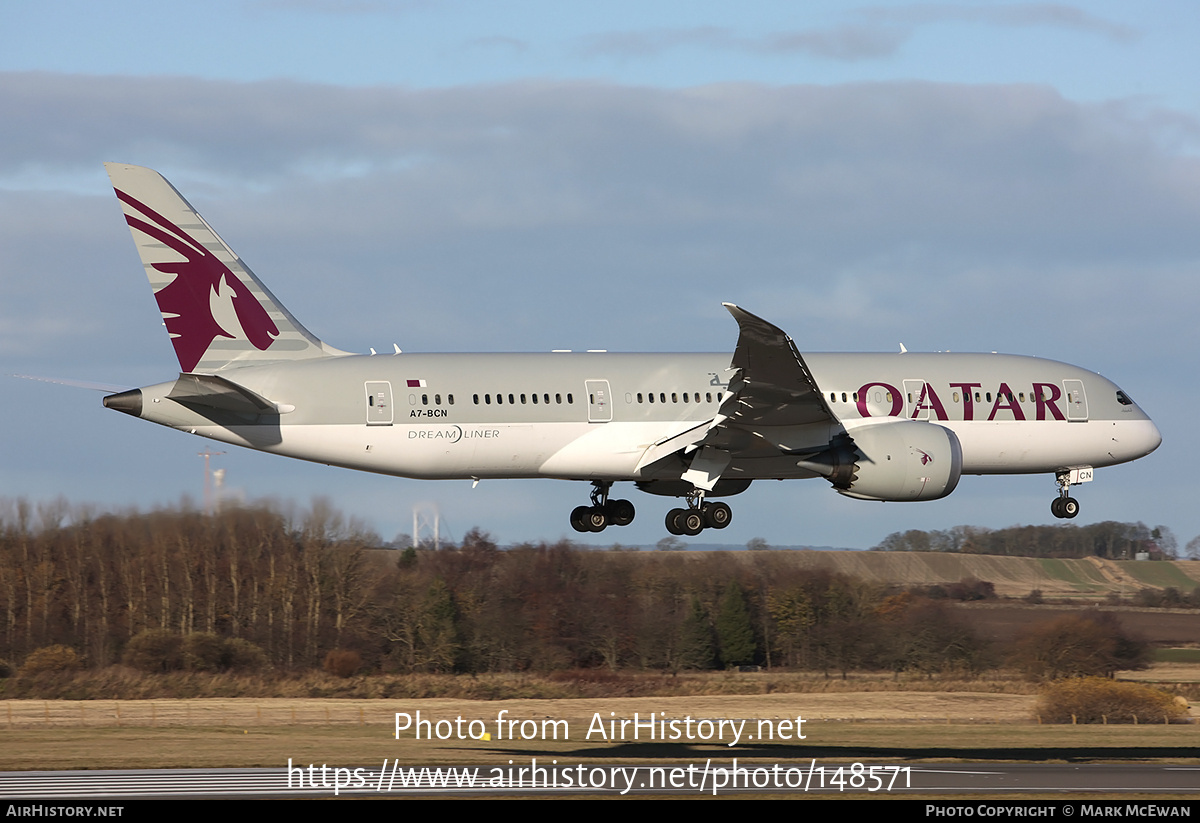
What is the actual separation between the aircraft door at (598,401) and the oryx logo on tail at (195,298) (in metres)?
7.34

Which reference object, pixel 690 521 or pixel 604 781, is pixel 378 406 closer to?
pixel 690 521

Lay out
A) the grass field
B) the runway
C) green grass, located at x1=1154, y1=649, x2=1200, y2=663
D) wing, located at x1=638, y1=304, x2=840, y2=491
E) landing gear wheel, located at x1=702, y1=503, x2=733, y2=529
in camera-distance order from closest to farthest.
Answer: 1. the runway
2. wing, located at x1=638, y1=304, x2=840, y2=491
3. the grass field
4. landing gear wheel, located at x1=702, y1=503, x2=733, y2=529
5. green grass, located at x1=1154, y1=649, x2=1200, y2=663

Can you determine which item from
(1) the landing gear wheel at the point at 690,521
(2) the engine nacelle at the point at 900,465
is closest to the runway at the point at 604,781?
(2) the engine nacelle at the point at 900,465

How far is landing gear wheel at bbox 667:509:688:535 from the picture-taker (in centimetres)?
3569

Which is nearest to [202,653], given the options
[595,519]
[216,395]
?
[595,519]

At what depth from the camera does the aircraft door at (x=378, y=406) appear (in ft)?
107

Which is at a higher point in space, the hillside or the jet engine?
the jet engine

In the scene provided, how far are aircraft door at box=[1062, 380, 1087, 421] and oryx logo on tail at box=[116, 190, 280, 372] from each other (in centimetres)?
2004

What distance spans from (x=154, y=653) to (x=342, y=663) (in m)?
5.64

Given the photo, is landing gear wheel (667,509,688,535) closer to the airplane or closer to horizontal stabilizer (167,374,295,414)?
the airplane

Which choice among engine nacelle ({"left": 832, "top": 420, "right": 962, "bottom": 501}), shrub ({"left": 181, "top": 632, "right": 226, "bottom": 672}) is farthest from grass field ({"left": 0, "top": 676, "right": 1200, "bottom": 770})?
engine nacelle ({"left": 832, "top": 420, "right": 962, "bottom": 501})

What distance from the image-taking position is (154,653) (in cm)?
4478

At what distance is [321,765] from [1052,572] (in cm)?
3839
